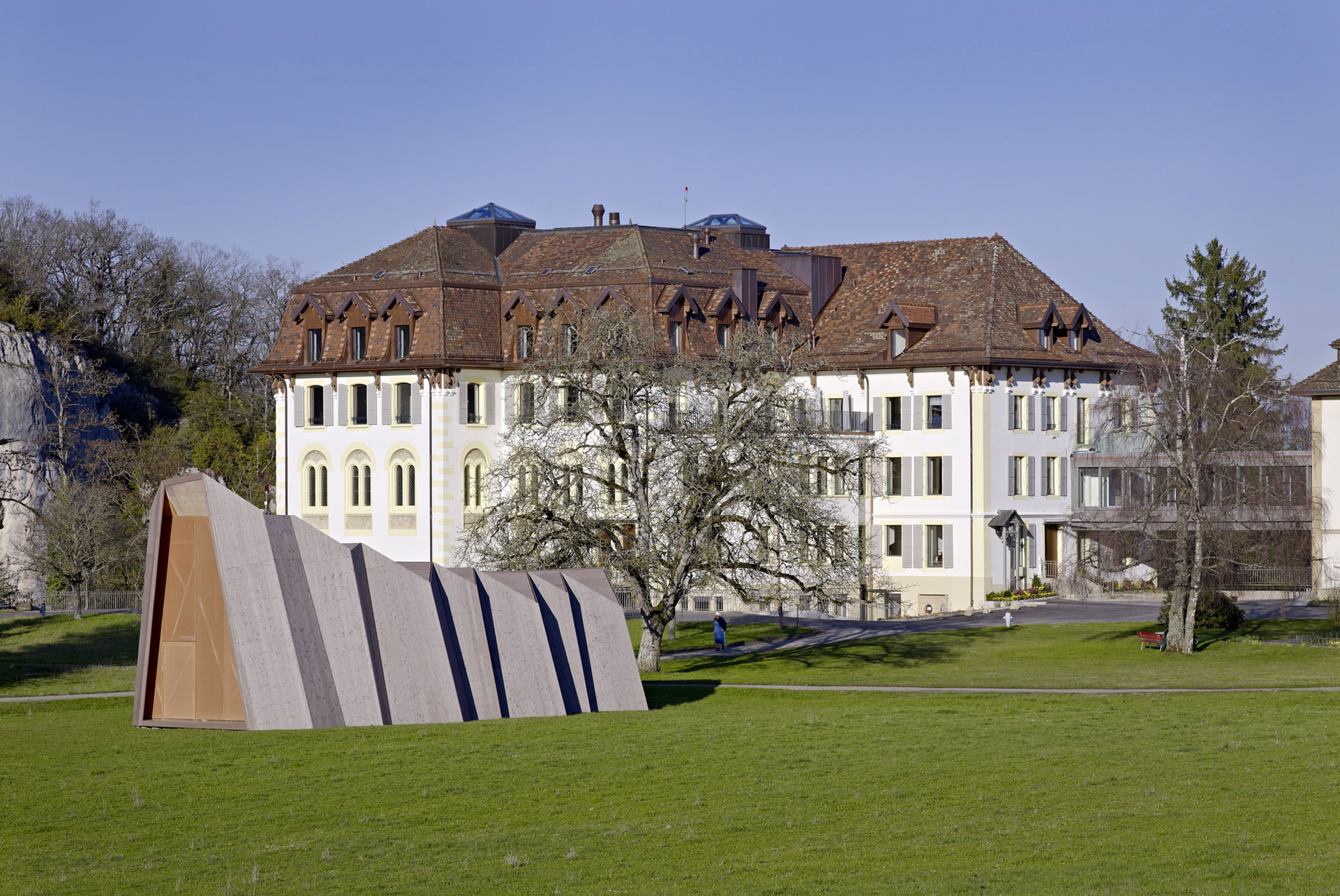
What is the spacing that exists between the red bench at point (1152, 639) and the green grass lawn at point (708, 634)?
11.9m

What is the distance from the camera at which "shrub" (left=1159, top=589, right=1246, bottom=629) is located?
51312 mm

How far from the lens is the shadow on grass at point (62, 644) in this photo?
47844 millimetres

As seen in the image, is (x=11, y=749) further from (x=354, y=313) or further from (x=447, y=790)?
(x=354, y=313)

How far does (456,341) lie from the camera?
228ft

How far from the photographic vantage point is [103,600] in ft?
226

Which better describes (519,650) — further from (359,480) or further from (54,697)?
(359,480)

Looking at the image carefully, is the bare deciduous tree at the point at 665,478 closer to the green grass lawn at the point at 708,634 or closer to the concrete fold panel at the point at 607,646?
the green grass lawn at the point at 708,634

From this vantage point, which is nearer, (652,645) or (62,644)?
(652,645)

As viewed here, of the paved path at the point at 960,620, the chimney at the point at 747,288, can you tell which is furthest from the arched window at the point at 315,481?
the chimney at the point at 747,288

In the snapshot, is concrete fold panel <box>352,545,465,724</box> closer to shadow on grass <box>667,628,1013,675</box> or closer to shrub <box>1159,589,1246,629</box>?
shadow on grass <box>667,628,1013,675</box>

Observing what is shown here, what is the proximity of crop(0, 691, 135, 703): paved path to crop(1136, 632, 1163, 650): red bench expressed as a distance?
28.1m

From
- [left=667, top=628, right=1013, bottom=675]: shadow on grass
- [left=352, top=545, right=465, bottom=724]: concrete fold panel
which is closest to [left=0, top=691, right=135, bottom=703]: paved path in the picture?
[left=352, top=545, right=465, bottom=724]: concrete fold panel

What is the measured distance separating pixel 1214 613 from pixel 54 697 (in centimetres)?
3440

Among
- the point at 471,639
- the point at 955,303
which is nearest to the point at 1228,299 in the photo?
the point at 955,303
